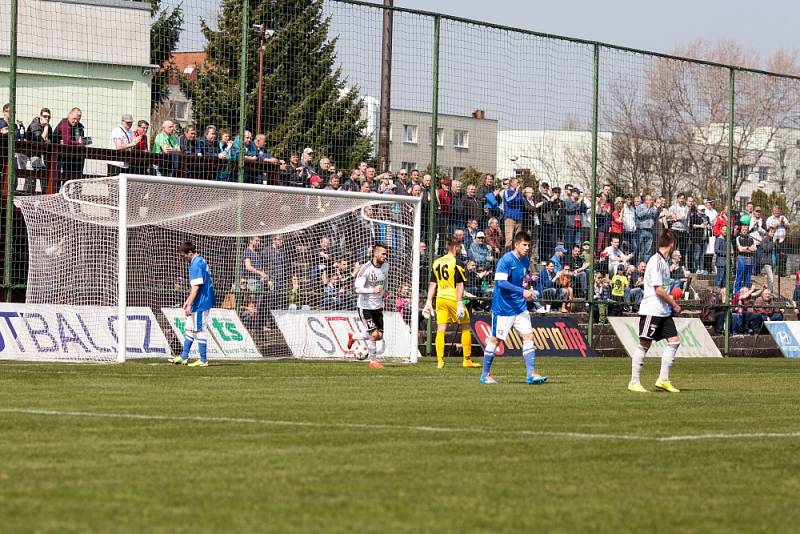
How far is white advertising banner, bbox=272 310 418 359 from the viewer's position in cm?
2533

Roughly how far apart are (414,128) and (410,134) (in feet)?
0.48

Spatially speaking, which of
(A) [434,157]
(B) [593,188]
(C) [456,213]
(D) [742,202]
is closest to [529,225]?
(C) [456,213]

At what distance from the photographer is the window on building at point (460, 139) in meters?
27.9

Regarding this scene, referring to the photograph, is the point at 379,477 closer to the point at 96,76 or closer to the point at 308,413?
the point at 308,413

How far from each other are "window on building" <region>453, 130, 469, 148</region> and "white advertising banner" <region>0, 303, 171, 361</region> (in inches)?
308

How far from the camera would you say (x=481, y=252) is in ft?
92.6

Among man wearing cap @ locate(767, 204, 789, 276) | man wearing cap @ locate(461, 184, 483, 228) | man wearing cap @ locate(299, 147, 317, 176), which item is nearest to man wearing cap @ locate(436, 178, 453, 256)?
man wearing cap @ locate(461, 184, 483, 228)

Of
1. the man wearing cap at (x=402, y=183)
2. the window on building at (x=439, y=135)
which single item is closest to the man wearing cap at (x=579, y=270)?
the window on building at (x=439, y=135)

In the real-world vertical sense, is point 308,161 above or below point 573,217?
above

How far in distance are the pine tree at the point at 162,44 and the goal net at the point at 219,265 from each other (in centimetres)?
230

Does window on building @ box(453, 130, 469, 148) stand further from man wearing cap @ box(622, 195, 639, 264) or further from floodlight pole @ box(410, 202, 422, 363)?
man wearing cap @ box(622, 195, 639, 264)

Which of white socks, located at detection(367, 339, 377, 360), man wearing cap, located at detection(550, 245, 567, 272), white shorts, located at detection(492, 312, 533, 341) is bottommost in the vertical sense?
white socks, located at detection(367, 339, 377, 360)

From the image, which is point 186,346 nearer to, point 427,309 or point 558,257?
point 427,309

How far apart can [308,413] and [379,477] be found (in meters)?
4.53
